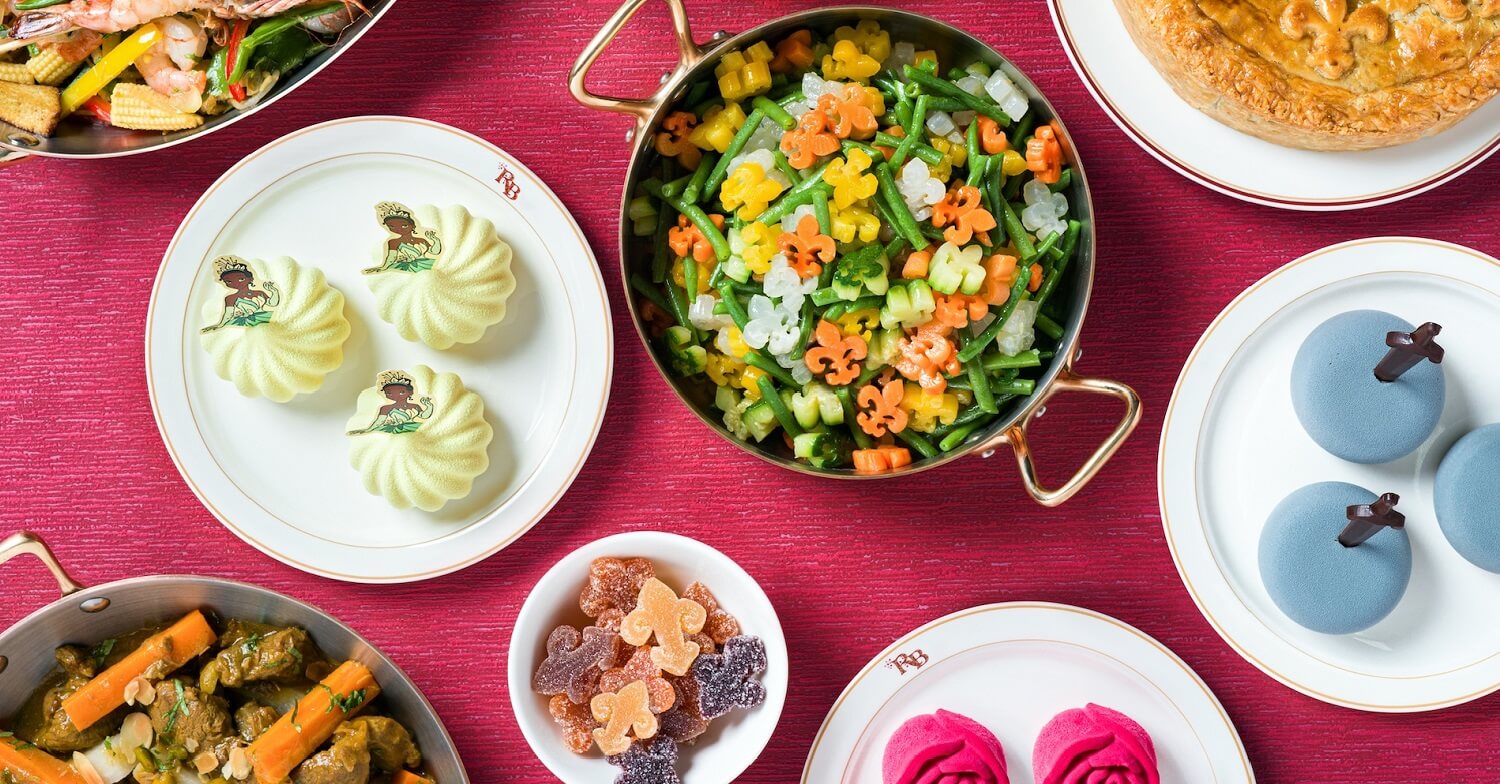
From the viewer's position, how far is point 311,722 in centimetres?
224

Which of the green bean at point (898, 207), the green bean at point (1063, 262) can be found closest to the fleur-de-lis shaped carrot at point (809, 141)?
the green bean at point (898, 207)

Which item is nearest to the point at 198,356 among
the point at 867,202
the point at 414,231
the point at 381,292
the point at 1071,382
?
the point at 381,292

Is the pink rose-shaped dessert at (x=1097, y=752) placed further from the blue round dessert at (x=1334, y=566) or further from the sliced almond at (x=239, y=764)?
the sliced almond at (x=239, y=764)

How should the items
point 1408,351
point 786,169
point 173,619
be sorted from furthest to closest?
point 173,619 < point 786,169 < point 1408,351

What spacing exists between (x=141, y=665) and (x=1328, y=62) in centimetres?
300

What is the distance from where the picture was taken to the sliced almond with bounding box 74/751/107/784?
88.8 inches

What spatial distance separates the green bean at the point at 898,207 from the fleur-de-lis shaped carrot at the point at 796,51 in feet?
1.07

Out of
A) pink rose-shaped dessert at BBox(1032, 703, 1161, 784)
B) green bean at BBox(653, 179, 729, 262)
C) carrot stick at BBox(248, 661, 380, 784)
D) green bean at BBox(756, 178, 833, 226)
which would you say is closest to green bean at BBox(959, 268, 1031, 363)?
green bean at BBox(756, 178, 833, 226)

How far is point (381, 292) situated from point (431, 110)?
0.48 m

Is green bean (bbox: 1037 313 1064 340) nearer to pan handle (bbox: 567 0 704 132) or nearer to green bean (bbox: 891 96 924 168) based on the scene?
green bean (bbox: 891 96 924 168)

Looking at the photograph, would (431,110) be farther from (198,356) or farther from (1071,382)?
(1071,382)

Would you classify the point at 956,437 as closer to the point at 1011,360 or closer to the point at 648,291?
the point at 1011,360

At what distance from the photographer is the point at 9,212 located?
2.46 metres

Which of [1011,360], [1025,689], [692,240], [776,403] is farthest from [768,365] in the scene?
[1025,689]
